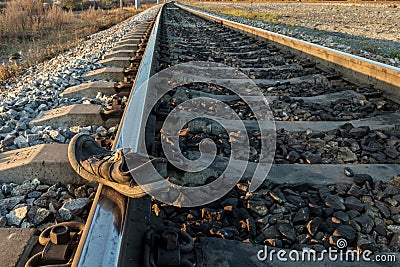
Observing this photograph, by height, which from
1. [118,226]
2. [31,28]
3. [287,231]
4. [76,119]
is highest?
[118,226]

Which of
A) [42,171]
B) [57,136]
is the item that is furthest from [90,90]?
[42,171]

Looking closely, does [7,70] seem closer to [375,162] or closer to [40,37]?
[375,162]

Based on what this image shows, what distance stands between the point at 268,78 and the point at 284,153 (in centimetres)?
215

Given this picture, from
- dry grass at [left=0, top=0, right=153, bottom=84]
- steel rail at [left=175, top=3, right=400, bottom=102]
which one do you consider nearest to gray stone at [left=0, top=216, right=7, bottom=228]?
steel rail at [left=175, top=3, right=400, bottom=102]

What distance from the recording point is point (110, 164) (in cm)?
129

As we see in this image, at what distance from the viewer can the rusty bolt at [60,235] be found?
4.12 feet

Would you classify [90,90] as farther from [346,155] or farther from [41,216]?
[346,155]

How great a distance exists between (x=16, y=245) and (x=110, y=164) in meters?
0.48

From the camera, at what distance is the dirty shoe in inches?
47.1

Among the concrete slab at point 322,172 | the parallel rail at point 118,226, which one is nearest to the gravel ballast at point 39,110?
the parallel rail at point 118,226

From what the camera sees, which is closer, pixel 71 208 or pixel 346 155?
pixel 71 208

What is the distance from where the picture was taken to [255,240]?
1.63 metres

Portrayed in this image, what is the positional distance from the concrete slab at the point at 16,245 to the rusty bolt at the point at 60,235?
5.9 inches

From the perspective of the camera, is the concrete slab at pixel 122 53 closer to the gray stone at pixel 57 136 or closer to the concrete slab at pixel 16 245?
the gray stone at pixel 57 136
